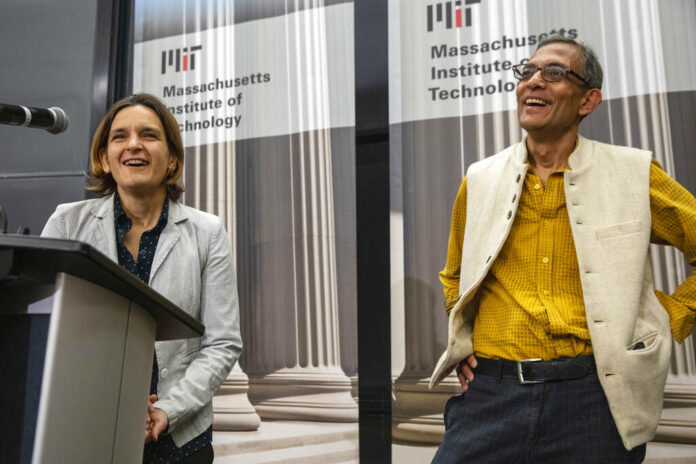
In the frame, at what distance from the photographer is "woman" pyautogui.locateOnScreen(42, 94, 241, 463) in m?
1.70

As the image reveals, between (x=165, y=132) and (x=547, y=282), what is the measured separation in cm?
116

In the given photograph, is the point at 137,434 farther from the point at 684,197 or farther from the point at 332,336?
the point at 332,336

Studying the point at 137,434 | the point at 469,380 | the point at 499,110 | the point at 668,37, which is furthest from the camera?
the point at 499,110

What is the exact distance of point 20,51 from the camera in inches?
161

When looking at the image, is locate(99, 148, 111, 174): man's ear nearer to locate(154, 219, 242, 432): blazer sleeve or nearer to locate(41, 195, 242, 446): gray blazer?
locate(41, 195, 242, 446): gray blazer

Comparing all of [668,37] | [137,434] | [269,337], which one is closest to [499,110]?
[668,37]

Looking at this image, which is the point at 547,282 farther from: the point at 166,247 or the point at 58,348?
the point at 58,348

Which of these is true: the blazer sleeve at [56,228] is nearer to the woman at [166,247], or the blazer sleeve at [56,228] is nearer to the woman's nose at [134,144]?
the woman at [166,247]

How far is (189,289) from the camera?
72.5 inches

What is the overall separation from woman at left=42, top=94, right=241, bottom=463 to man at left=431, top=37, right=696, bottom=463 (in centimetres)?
66

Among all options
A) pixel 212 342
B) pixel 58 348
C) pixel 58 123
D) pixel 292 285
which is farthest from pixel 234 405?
pixel 58 348

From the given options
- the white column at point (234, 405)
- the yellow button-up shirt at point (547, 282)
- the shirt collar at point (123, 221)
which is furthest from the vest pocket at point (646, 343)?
the white column at point (234, 405)

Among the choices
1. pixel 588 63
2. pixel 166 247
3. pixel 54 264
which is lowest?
pixel 54 264

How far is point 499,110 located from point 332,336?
1350 mm
